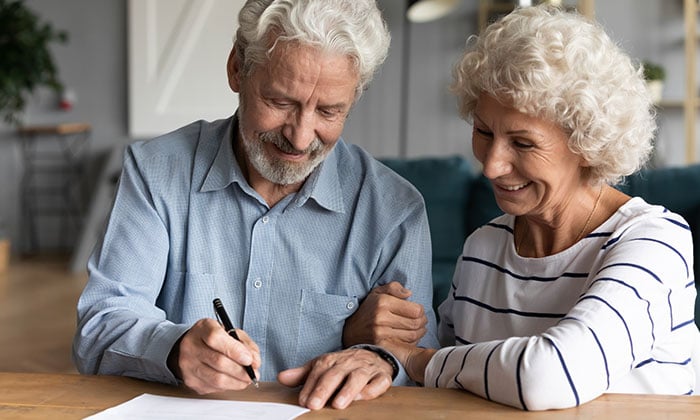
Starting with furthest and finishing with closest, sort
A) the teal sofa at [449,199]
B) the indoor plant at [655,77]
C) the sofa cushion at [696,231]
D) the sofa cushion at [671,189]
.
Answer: the indoor plant at [655,77] < the teal sofa at [449,199] < the sofa cushion at [671,189] < the sofa cushion at [696,231]

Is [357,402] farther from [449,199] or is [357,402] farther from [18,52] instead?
[18,52]

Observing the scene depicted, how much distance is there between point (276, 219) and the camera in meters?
1.90

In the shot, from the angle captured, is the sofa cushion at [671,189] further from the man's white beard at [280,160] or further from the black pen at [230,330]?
the black pen at [230,330]

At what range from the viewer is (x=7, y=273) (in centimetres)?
658

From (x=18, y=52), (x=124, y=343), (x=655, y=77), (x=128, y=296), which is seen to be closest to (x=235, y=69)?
(x=128, y=296)

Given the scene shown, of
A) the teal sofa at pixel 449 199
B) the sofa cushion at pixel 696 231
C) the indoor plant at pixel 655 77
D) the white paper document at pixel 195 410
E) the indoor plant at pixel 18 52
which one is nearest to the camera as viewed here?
the white paper document at pixel 195 410

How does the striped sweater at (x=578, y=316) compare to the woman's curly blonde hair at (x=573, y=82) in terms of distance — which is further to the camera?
the woman's curly blonde hair at (x=573, y=82)

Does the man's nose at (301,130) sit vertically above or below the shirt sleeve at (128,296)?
above

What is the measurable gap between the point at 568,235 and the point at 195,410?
0.74m

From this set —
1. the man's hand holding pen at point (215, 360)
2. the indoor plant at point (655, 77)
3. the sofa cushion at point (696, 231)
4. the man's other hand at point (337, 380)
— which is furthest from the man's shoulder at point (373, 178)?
the indoor plant at point (655, 77)

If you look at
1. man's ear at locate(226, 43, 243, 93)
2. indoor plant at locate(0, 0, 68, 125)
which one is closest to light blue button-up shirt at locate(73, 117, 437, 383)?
man's ear at locate(226, 43, 243, 93)

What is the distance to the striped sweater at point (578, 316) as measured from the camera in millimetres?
1331

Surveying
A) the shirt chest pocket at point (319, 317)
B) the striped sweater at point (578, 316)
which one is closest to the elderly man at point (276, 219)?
the shirt chest pocket at point (319, 317)

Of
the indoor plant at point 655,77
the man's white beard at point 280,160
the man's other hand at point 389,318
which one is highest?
the man's white beard at point 280,160
